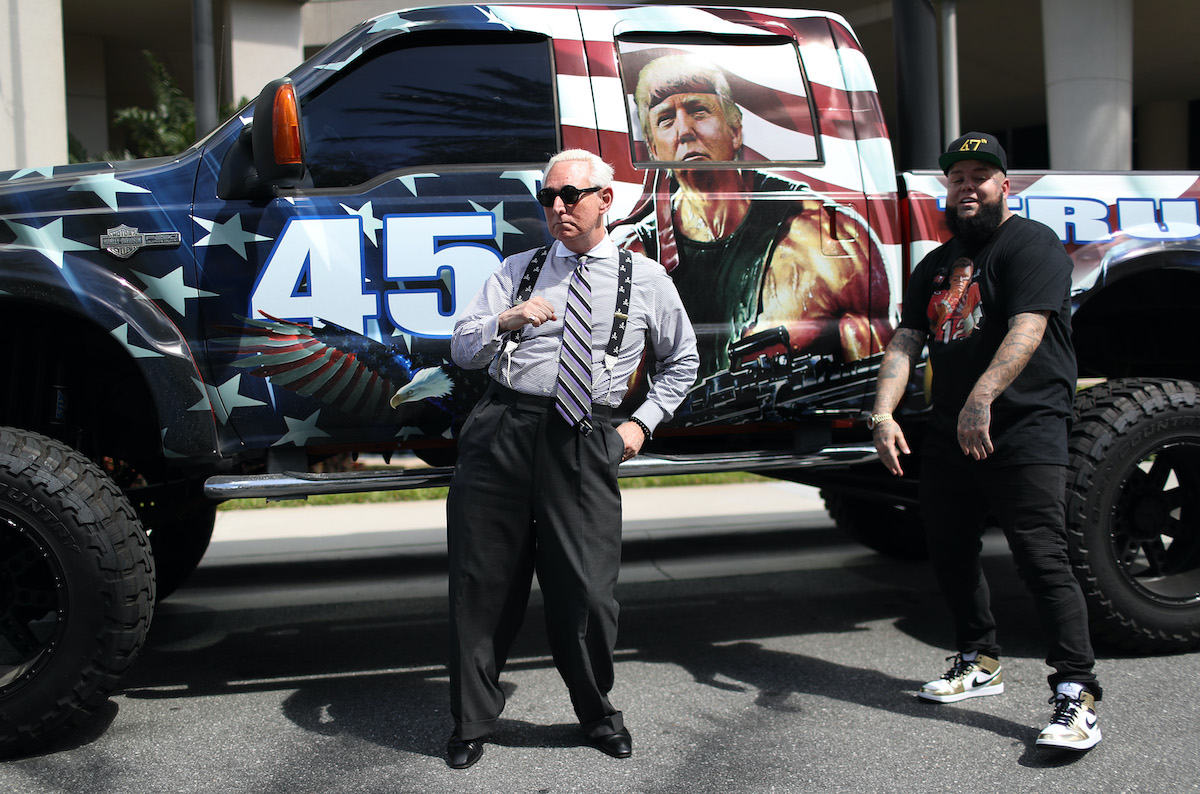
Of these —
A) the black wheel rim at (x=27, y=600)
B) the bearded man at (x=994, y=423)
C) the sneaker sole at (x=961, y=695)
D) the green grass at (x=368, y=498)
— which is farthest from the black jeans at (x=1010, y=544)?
the green grass at (x=368, y=498)

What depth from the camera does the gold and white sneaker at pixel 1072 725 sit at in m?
3.05

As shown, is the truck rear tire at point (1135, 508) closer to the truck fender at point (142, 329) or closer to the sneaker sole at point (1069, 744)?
the sneaker sole at point (1069, 744)

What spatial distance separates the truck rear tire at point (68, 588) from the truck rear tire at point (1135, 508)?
3.15 meters

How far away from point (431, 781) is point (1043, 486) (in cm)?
207

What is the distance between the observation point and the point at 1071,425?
140 inches

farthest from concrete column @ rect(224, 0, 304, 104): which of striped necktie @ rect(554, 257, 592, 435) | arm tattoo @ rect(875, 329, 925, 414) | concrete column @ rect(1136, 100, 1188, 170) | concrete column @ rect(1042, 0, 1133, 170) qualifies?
concrete column @ rect(1136, 100, 1188, 170)

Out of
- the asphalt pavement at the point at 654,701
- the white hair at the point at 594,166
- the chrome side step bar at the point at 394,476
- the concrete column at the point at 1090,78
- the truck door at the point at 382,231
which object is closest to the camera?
the asphalt pavement at the point at 654,701

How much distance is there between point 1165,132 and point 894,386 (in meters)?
18.8

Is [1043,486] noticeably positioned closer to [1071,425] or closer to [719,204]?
[1071,425]

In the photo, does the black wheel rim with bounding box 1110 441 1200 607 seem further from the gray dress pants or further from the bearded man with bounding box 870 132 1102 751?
the gray dress pants

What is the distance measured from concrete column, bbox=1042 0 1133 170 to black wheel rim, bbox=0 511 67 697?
11967 mm

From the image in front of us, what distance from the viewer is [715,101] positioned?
151 inches

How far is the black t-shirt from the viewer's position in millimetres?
3266

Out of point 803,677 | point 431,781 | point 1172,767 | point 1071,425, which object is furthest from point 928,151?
point 431,781
